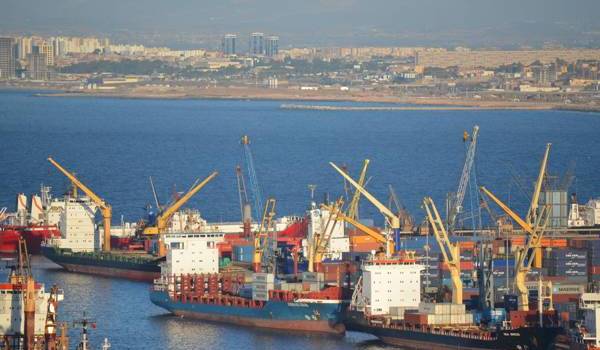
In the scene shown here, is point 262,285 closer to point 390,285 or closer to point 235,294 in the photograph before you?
point 235,294

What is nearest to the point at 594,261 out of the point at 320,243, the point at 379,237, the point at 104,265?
the point at 379,237

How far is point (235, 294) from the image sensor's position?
48094mm

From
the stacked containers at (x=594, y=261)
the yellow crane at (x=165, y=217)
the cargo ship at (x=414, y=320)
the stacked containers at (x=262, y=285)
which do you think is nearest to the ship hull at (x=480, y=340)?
the cargo ship at (x=414, y=320)

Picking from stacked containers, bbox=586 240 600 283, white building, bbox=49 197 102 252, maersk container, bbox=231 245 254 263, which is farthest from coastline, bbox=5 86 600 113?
stacked containers, bbox=586 240 600 283

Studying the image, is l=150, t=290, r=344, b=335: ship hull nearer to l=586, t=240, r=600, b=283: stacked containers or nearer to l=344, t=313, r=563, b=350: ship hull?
l=344, t=313, r=563, b=350: ship hull

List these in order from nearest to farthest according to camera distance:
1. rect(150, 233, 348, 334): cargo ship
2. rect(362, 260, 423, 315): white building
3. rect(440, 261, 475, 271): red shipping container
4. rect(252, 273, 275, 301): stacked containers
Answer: rect(362, 260, 423, 315): white building, rect(150, 233, 348, 334): cargo ship, rect(440, 261, 475, 271): red shipping container, rect(252, 273, 275, 301): stacked containers

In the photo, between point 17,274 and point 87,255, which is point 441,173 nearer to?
point 87,255

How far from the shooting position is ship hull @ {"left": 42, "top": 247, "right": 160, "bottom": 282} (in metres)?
54.9

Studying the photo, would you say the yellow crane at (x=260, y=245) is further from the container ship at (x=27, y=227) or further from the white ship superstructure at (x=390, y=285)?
the container ship at (x=27, y=227)

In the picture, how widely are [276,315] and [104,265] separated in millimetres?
12075

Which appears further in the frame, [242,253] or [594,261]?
[242,253]

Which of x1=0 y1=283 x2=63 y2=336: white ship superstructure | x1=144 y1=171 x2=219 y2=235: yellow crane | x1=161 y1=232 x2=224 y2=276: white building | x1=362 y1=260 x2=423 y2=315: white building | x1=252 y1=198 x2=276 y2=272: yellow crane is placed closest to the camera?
x1=0 y1=283 x2=63 y2=336: white ship superstructure

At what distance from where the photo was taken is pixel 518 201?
72.2 metres

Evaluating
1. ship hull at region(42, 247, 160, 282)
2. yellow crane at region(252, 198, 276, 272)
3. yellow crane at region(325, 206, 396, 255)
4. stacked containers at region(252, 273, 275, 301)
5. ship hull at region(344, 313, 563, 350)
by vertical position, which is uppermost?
yellow crane at region(325, 206, 396, 255)
